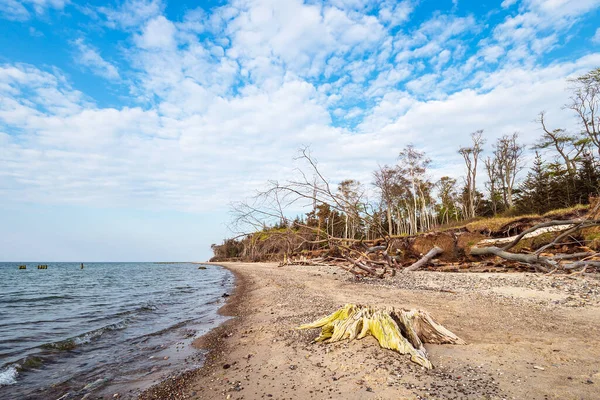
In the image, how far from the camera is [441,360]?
3.60 meters

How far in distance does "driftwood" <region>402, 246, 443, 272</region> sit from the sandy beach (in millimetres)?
8119

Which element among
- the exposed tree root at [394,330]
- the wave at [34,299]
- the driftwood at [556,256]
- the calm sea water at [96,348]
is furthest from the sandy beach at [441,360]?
the wave at [34,299]

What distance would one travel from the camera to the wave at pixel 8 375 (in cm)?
491

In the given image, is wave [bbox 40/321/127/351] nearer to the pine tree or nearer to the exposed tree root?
the exposed tree root

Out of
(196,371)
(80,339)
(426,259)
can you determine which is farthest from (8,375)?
(426,259)

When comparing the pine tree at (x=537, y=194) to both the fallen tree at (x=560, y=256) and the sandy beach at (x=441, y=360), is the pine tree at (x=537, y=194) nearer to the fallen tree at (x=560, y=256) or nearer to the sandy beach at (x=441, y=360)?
the fallen tree at (x=560, y=256)

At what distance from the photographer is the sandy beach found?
2.97 meters

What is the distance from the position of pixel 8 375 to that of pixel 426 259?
50.8 ft

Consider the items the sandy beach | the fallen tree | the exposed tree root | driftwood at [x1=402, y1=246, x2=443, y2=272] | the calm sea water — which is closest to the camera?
the sandy beach

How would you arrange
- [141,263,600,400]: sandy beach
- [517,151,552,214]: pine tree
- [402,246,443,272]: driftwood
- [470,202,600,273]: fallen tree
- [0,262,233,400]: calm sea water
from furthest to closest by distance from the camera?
[517,151,552,214]: pine tree < [402,246,443,272]: driftwood < [470,202,600,273]: fallen tree < [0,262,233,400]: calm sea water < [141,263,600,400]: sandy beach

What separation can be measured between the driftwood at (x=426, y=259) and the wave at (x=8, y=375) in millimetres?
13992

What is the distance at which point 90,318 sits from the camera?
401 inches

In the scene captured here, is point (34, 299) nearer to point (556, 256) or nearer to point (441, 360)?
point (441, 360)

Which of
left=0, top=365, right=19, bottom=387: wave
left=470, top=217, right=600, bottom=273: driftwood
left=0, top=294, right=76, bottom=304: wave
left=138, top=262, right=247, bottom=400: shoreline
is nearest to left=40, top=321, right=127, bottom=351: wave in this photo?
left=0, top=365, right=19, bottom=387: wave
